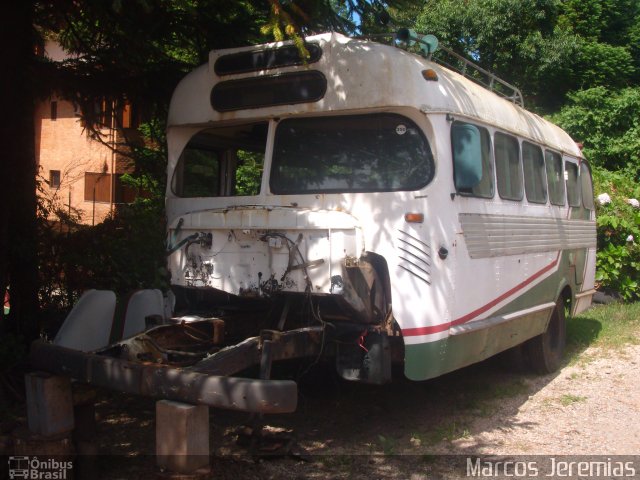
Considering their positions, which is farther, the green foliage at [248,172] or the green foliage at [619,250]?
the green foliage at [619,250]

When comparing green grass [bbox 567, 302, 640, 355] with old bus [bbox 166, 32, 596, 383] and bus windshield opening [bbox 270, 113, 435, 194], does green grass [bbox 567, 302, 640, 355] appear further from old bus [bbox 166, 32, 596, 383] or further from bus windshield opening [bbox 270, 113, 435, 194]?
bus windshield opening [bbox 270, 113, 435, 194]

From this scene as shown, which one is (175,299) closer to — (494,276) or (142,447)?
(142,447)

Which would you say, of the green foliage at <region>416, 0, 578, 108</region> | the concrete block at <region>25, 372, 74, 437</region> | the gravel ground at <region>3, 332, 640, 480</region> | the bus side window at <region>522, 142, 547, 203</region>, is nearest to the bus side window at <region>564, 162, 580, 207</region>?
the bus side window at <region>522, 142, 547, 203</region>

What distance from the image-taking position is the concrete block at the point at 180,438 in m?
3.90

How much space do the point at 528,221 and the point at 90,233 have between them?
4588 mm

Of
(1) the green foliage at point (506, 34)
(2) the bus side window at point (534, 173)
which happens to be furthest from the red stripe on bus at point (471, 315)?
(1) the green foliage at point (506, 34)

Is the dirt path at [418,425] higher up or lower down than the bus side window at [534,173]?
lower down

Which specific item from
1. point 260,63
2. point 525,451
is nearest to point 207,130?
point 260,63

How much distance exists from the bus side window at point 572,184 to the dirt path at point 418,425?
226cm

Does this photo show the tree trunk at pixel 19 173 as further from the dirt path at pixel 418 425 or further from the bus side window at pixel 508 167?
the bus side window at pixel 508 167

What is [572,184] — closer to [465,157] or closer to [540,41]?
[465,157]

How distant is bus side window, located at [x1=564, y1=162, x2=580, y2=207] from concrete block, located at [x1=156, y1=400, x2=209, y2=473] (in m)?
6.33

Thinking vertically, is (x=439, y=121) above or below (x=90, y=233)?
above

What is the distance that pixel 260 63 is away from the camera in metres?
5.79
